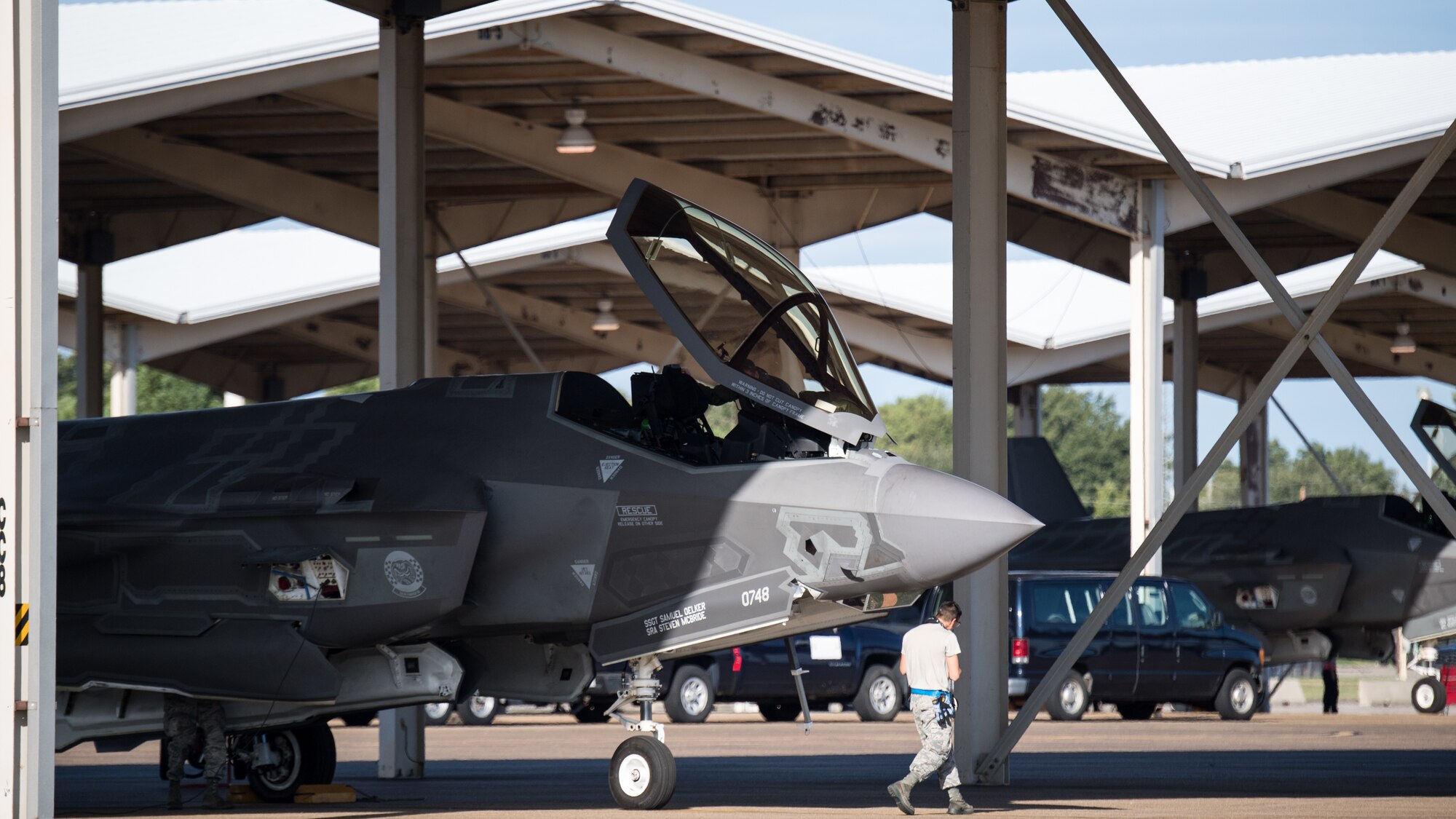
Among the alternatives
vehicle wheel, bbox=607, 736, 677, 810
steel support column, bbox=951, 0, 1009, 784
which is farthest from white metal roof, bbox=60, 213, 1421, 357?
vehicle wheel, bbox=607, 736, 677, 810

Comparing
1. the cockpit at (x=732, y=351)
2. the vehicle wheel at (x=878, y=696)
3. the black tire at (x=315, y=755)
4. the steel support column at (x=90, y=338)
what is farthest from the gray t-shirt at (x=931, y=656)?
the steel support column at (x=90, y=338)

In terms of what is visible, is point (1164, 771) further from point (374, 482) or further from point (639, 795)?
point (374, 482)

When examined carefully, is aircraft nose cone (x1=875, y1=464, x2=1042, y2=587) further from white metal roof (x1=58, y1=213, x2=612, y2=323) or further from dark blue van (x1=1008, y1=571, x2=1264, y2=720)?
white metal roof (x1=58, y1=213, x2=612, y2=323)

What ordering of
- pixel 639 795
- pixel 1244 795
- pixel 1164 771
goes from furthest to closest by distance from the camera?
pixel 1164 771 < pixel 1244 795 < pixel 639 795

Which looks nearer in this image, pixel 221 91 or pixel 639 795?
pixel 639 795

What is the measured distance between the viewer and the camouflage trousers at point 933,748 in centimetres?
1147

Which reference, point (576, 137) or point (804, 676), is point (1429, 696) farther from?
point (576, 137)

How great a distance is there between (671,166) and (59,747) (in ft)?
54.2

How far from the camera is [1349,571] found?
2536 cm

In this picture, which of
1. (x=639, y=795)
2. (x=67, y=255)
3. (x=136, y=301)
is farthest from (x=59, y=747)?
(x=136, y=301)

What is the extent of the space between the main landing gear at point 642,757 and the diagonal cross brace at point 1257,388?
3.62 m

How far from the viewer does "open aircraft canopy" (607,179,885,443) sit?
1114 centimetres

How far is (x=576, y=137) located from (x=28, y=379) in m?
15.2

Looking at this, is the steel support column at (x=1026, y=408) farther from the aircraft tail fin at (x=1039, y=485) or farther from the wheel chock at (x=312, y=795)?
the wheel chock at (x=312, y=795)
